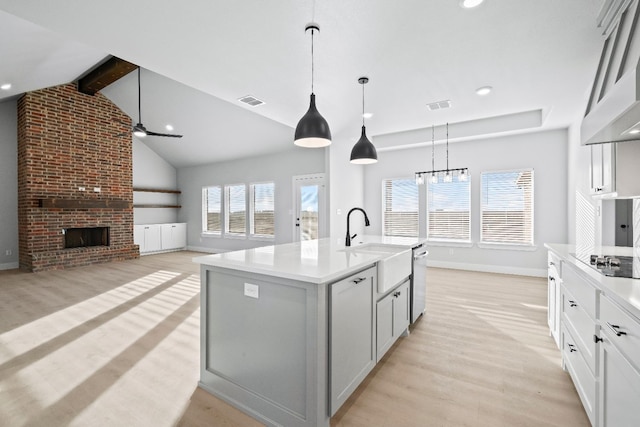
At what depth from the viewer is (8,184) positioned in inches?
246

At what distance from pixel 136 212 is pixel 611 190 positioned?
31.7 ft

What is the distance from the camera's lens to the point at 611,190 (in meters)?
2.33

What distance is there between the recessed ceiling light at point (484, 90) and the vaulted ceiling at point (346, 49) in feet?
0.26

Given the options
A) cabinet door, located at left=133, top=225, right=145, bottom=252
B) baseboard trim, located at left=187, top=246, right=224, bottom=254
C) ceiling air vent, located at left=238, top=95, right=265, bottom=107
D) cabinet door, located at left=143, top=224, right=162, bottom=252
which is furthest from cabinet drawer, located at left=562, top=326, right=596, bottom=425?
cabinet door, located at left=143, top=224, right=162, bottom=252

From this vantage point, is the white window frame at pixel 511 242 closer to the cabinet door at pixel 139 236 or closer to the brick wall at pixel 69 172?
the brick wall at pixel 69 172

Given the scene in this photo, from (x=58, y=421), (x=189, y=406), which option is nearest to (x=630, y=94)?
(x=189, y=406)

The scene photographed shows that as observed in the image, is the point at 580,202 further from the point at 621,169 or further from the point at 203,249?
the point at 203,249

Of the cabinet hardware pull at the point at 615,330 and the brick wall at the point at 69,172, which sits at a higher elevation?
the brick wall at the point at 69,172

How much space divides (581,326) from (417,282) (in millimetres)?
1496

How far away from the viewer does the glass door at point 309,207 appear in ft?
22.7

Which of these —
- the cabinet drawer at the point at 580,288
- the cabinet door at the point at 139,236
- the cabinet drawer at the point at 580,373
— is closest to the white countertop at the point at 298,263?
the cabinet drawer at the point at 580,288

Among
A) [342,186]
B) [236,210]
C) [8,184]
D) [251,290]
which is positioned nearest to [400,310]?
[251,290]

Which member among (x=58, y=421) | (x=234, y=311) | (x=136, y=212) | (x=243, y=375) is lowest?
(x=58, y=421)

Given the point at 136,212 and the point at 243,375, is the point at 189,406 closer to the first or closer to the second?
the point at 243,375
